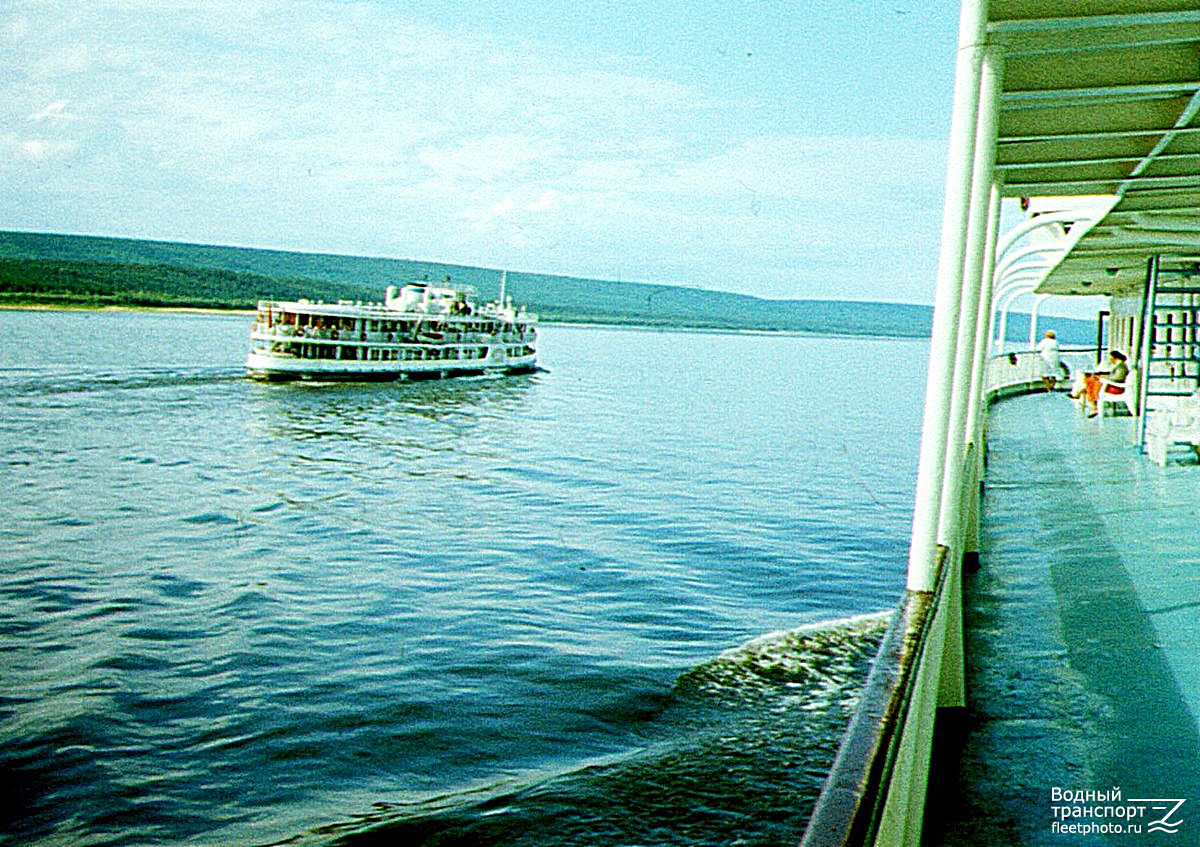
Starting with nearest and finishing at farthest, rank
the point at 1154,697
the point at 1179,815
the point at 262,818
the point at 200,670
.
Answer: the point at 1179,815 < the point at 1154,697 < the point at 262,818 < the point at 200,670

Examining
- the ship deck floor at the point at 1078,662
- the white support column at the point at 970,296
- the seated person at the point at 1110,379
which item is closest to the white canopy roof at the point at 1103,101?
the white support column at the point at 970,296

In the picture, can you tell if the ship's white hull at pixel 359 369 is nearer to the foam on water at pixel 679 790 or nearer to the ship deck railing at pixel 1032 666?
the foam on water at pixel 679 790

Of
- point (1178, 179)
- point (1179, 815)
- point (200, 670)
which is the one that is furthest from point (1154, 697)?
point (200, 670)

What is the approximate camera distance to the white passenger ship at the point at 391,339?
5609cm

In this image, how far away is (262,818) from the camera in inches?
301

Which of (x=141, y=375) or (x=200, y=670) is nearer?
(x=200, y=670)

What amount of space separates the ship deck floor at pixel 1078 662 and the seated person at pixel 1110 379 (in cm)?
809

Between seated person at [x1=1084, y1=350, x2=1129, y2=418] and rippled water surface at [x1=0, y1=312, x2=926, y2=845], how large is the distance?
4084 mm

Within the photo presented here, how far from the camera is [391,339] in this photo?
63406 mm

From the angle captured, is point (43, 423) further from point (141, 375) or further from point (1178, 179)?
point (1178, 179)

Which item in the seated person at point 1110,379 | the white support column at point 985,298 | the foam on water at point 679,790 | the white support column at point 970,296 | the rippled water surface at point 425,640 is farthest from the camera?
the seated person at point 1110,379

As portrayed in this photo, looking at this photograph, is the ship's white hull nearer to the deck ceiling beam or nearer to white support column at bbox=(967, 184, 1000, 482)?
white support column at bbox=(967, 184, 1000, 482)

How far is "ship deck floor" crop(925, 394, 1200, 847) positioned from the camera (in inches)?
156

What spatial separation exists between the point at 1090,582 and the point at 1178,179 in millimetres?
3344
